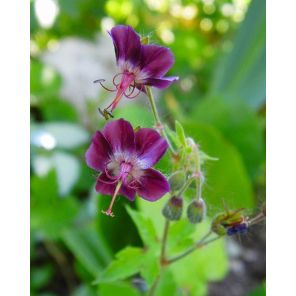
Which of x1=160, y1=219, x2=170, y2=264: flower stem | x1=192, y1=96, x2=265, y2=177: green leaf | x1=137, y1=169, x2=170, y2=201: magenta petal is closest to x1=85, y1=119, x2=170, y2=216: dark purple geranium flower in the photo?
x1=137, y1=169, x2=170, y2=201: magenta petal

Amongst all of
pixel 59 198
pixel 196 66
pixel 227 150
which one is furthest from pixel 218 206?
pixel 196 66

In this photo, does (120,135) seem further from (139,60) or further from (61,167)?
(61,167)

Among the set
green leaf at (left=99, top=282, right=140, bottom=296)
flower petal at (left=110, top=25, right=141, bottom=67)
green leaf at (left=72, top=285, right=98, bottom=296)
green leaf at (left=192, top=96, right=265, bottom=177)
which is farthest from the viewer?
green leaf at (left=192, top=96, right=265, bottom=177)

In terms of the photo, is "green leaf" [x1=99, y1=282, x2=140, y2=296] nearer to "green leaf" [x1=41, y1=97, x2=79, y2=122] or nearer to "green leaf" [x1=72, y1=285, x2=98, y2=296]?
"green leaf" [x1=72, y1=285, x2=98, y2=296]

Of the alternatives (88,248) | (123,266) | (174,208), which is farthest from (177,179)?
(88,248)

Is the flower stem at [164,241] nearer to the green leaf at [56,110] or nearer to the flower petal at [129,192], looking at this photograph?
the flower petal at [129,192]

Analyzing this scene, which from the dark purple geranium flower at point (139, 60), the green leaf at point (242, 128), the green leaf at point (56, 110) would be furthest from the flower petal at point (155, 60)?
the green leaf at point (56, 110)
